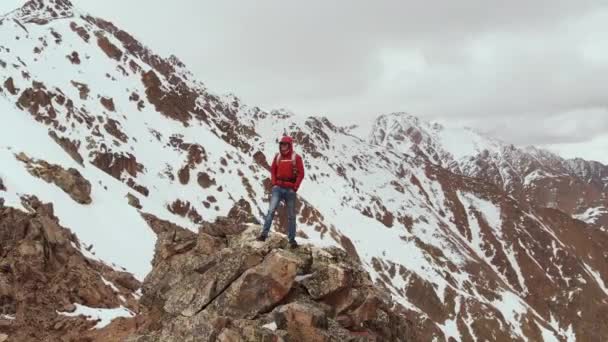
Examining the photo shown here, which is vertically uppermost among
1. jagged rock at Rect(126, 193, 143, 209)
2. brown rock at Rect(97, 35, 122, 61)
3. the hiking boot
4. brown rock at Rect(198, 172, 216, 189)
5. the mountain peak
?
the mountain peak

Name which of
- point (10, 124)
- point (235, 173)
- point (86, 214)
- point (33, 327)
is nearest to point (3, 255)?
point (33, 327)

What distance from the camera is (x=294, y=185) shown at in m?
20.4

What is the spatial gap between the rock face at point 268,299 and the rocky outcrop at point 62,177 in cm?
4803

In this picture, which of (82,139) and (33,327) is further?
(82,139)

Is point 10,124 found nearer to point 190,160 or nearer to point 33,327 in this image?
point 33,327

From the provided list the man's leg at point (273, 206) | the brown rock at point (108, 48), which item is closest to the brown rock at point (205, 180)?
the brown rock at point (108, 48)

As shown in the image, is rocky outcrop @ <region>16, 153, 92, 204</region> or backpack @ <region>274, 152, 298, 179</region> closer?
backpack @ <region>274, 152, 298, 179</region>

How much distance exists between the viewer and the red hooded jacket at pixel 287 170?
66.0ft

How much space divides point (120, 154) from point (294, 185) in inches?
4714

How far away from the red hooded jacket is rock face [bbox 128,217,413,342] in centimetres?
262

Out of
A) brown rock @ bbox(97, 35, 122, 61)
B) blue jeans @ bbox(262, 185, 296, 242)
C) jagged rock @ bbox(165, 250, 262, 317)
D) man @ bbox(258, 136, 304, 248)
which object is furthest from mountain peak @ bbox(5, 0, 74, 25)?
blue jeans @ bbox(262, 185, 296, 242)

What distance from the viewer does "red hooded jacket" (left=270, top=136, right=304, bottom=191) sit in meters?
20.1

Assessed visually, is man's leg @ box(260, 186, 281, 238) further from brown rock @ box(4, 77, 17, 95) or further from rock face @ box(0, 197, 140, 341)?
brown rock @ box(4, 77, 17, 95)

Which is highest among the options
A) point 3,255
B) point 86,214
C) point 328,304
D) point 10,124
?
point 10,124
